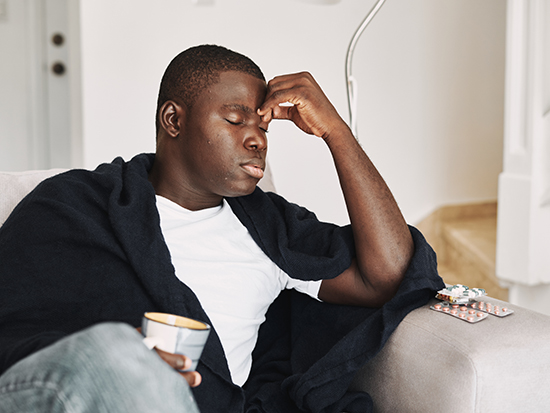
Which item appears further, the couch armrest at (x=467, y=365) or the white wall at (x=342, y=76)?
the white wall at (x=342, y=76)

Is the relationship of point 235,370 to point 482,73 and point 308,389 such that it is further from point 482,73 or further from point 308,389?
point 482,73

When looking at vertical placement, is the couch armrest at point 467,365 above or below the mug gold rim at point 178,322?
below

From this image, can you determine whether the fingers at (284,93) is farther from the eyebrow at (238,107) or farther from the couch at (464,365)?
the couch at (464,365)

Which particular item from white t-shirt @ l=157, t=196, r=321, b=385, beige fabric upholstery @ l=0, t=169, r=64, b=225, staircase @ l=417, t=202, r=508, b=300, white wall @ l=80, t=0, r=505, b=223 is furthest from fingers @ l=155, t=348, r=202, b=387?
staircase @ l=417, t=202, r=508, b=300

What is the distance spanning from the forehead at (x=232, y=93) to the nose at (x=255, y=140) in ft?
0.16

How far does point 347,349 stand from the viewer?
1092 millimetres

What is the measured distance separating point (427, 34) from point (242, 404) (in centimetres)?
260

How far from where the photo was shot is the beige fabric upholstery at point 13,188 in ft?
3.87

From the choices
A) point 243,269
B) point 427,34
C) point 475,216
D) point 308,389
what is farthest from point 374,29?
point 308,389

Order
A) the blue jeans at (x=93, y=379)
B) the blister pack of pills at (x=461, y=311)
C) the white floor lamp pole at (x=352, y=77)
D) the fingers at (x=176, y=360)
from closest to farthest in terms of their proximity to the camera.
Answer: the blue jeans at (x=93, y=379) < the fingers at (x=176, y=360) < the blister pack of pills at (x=461, y=311) < the white floor lamp pole at (x=352, y=77)

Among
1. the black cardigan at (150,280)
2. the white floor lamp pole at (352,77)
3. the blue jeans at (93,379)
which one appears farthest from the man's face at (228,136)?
the white floor lamp pole at (352,77)

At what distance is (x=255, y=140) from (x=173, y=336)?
0.58 metres

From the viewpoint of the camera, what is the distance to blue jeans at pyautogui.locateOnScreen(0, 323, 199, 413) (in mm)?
558

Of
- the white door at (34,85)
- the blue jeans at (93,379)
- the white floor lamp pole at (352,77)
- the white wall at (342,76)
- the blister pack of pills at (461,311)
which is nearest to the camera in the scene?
the blue jeans at (93,379)
